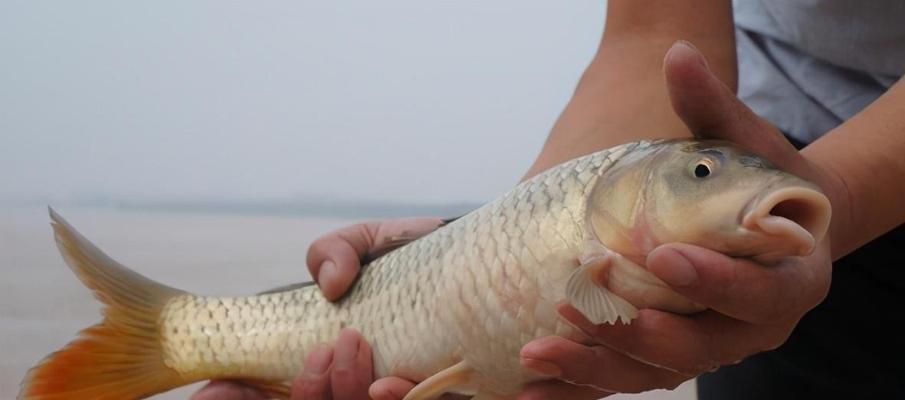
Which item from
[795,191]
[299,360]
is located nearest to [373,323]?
[299,360]

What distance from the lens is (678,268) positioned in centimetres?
61

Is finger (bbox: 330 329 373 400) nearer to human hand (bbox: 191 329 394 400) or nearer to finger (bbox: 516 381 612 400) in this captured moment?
human hand (bbox: 191 329 394 400)

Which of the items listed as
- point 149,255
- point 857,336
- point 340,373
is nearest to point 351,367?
point 340,373

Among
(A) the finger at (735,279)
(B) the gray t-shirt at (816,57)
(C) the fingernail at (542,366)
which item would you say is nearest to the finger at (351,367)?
(C) the fingernail at (542,366)

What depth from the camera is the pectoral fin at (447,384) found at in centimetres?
81

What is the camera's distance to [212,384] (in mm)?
985

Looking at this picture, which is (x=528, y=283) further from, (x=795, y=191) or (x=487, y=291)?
(x=795, y=191)

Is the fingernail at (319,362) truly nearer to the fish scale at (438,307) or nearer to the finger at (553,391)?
the fish scale at (438,307)

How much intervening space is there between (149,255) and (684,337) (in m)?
2.44

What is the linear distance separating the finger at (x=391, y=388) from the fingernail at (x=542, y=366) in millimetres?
173

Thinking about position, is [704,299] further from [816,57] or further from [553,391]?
[816,57]

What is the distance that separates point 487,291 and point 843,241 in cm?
24

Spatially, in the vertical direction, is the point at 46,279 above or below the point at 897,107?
below

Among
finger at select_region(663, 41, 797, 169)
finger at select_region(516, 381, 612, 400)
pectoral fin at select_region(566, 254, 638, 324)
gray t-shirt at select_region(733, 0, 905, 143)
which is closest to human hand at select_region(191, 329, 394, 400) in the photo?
finger at select_region(516, 381, 612, 400)
